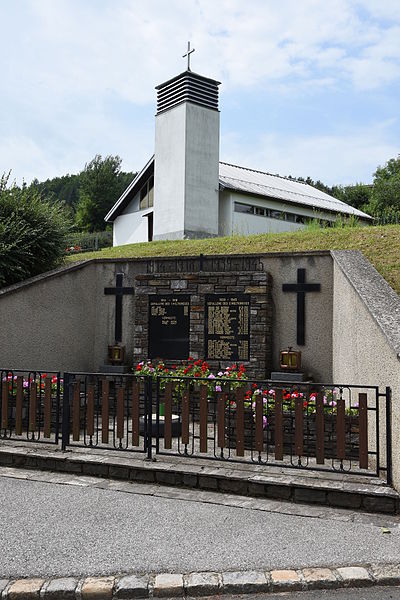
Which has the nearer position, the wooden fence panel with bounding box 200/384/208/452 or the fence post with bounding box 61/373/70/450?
the wooden fence panel with bounding box 200/384/208/452

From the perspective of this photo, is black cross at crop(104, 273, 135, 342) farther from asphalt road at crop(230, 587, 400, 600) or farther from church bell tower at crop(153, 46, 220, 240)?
church bell tower at crop(153, 46, 220, 240)

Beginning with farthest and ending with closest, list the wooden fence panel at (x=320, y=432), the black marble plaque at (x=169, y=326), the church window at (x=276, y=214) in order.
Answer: the church window at (x=276, y=214), the black marble plaque at (x=169, y=326), the wooden fence panel at (x=320, y=432)

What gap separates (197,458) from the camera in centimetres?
603

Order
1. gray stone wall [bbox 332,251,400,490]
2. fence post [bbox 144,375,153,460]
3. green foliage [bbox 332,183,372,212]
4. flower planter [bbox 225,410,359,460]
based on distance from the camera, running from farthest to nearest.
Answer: green foliage [bbox 332,183,372,212] → flower planter [bbox 225,410,359,460] → fence post [bbox 144,375,153,460] → gray stone wall [bbox 332,251,400,490]

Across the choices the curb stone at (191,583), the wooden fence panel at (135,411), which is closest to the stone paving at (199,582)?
the curb stone at (191,583)

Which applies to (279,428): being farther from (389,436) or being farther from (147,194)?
(147,194)

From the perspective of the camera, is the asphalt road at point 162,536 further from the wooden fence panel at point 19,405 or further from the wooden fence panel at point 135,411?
the wooden fence panel at point 19,405

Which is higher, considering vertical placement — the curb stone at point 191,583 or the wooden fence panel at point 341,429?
the wooden fence panel at point 341,429

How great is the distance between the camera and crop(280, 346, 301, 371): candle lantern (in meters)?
9.38

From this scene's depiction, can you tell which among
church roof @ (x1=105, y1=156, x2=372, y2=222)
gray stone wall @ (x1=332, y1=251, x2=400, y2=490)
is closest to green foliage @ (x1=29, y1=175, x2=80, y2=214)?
church roof @ (x1=105, y1=156, x2=372, y2=222)

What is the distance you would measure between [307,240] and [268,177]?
18.2 meters

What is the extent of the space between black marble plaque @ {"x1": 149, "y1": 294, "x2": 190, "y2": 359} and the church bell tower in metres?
10.1

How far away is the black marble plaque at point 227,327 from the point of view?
9.78 m

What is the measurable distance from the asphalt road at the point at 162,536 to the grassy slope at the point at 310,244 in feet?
21.1
